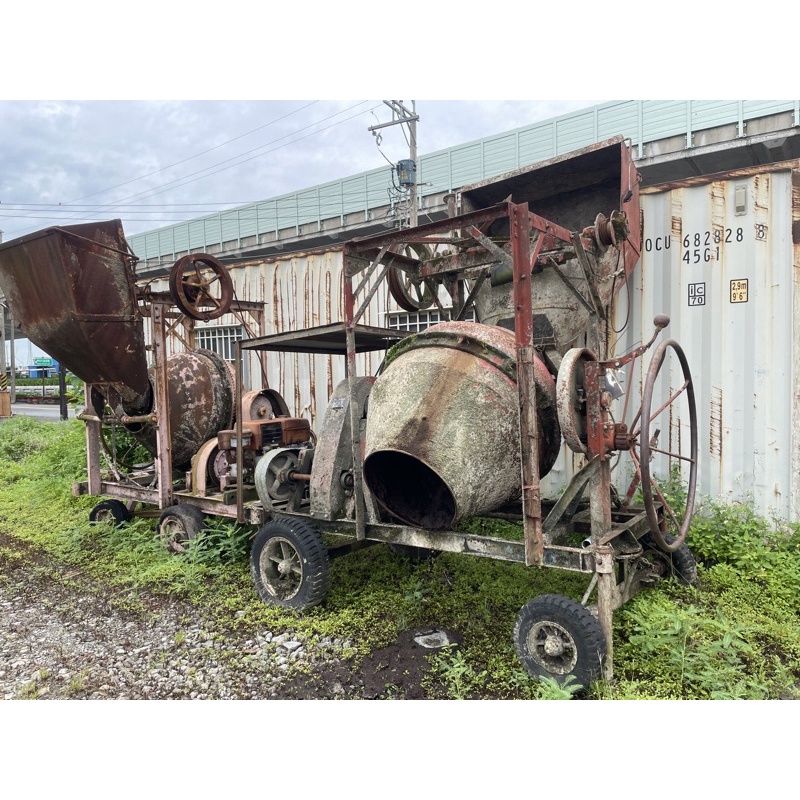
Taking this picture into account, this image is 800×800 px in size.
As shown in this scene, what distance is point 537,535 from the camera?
3.54m

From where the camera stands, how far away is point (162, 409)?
20.9 ft

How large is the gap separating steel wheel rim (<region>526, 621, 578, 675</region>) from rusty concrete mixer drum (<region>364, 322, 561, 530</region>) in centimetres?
86

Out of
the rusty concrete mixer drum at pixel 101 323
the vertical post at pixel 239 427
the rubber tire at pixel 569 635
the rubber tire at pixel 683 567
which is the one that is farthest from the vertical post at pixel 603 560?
the rusty concrete mixer drum at pixel 101 323

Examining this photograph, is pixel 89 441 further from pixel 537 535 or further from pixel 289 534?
pixel 537 535

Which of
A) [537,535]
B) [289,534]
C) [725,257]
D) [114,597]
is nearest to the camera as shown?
[537,535]

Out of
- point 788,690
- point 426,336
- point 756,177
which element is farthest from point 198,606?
point 756,177

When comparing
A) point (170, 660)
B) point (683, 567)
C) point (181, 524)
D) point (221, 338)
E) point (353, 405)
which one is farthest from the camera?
point (221, 338)

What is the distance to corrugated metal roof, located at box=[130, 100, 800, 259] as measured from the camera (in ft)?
52.4

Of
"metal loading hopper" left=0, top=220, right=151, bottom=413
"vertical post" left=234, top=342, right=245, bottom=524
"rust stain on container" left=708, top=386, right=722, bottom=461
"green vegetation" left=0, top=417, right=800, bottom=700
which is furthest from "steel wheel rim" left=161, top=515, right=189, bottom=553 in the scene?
"rust stain on container" left=708, top=386, right=722, bottom=461

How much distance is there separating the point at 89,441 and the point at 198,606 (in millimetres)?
3337

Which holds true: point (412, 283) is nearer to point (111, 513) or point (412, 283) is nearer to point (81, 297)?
point (81, 297)

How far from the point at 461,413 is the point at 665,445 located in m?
3.10

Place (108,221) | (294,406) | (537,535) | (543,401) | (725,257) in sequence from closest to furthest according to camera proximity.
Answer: (537,535) → (543,401) → (725,257) → (108,221) → (294,406)

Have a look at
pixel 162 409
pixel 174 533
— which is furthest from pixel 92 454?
pixel 174 533
